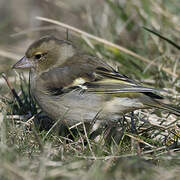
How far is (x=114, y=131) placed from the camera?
4066 mm

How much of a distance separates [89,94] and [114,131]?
0.47m

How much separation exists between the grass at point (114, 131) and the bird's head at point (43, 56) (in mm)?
219

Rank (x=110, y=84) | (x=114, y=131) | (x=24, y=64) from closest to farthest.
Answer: (x=110, y=84), (x=114, y=131), (x=24, y=64)

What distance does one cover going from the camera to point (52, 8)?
6770mm

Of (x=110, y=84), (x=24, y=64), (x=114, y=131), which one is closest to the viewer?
(x=110, y=84)

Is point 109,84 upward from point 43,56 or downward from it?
downward

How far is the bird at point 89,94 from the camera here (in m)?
3.82

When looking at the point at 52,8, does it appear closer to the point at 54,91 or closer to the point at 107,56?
the point at 107,56

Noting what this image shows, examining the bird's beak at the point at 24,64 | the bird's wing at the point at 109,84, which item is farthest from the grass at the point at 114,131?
the bird's wing at the point at 109,84

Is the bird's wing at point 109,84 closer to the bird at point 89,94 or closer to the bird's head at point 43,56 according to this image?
the bird at point 89,94

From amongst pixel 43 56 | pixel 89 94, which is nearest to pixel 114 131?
pixel 89 94

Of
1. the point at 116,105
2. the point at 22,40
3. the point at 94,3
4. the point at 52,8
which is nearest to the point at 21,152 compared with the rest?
the point at 116,105

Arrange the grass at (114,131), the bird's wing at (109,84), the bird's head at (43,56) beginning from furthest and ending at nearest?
1. the bird's head at (43,56)
2. the bird's wing at (109,84)
3. the grass at (114,131)

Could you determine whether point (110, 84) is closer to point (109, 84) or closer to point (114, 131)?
point (109, 84)
